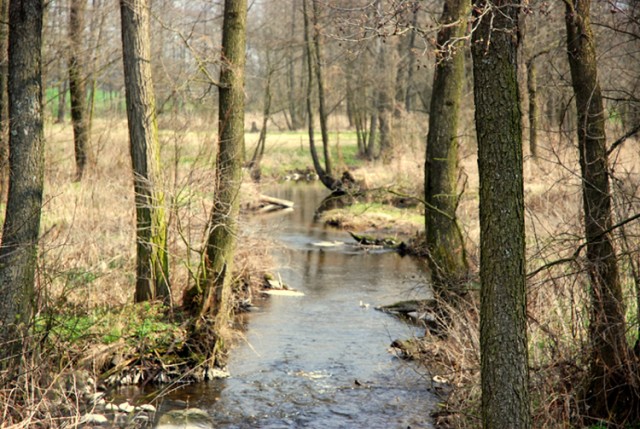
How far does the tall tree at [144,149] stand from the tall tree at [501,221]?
644 cm

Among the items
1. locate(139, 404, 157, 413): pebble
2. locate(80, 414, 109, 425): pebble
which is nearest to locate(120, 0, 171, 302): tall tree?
locate(139, 404, 157, 413): pebble

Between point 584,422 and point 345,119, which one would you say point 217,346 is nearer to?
point 584,422

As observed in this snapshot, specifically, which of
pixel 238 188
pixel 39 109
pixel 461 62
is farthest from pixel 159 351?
pixel 461 62

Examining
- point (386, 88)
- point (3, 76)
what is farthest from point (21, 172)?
point (386, 88)

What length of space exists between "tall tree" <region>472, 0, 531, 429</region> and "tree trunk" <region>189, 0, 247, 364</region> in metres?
6.13

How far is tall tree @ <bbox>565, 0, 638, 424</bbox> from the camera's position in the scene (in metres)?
6.88

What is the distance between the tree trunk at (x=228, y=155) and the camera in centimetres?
1105

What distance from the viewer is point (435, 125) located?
12.0 metres

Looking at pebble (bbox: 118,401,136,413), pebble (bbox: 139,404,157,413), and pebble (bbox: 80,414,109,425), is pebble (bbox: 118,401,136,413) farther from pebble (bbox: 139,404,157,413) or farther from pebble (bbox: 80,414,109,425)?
pebble (bbox: 80,414,109,425)

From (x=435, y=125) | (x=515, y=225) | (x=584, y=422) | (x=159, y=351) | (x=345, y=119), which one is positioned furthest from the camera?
(x=345, y=119)

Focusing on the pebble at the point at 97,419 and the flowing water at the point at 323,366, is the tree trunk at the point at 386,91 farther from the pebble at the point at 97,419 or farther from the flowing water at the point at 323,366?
the pebble at the point at 97,419

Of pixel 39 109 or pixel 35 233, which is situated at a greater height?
→ pixel 39 109

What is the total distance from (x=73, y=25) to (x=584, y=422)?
15.6 m

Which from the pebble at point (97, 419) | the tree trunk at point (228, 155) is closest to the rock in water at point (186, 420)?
the pebble at point (97, 419)
